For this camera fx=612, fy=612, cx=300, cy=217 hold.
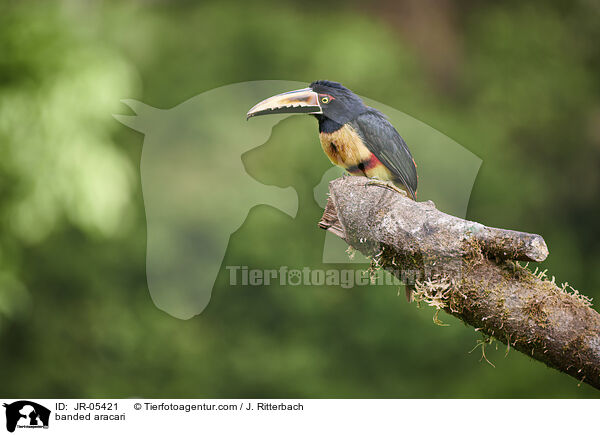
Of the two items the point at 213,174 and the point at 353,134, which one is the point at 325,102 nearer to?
the point at 353,134

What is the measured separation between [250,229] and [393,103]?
138 centimetres

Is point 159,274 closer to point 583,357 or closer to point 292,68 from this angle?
point 292,68

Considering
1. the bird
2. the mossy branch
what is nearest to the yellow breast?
the bird

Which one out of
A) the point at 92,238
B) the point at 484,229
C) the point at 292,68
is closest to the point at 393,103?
the point at 292,68

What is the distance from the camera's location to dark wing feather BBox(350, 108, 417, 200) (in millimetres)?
1840

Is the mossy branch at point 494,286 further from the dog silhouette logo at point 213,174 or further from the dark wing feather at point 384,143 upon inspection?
the dog silhouette logo at point 213,174

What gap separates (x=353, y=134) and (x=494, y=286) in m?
0.65
